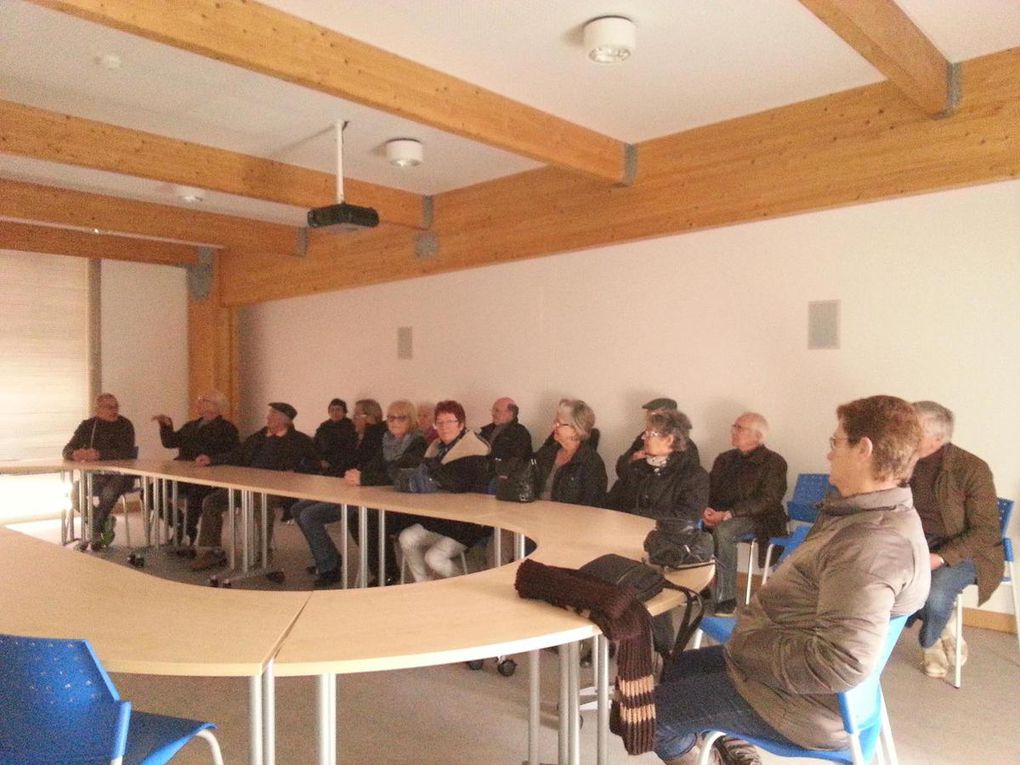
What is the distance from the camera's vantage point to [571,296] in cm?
576

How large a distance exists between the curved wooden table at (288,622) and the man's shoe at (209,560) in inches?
105

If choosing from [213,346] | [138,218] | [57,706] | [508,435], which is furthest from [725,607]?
[213,346]

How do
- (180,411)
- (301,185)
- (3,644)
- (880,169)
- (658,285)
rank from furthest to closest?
(180,411) < (301,185) < (658,285) < (880,169) < (3,644)

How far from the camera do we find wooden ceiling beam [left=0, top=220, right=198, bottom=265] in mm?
7488

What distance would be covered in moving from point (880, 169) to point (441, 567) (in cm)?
317

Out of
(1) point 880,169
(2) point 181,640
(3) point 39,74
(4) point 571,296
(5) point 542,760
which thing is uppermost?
(3) point 39,74

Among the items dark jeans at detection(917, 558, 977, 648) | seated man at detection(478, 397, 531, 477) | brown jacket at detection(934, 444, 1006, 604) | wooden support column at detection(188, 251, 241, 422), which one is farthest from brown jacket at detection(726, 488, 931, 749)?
wooden support column at detection(188, 251, 241, 422)

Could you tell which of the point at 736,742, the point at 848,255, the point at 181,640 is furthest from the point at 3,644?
the point at 848,255

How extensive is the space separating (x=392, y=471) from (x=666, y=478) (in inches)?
63.5

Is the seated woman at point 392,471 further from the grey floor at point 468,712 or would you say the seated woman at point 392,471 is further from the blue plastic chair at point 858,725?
the blue plastic chair at point 858,725

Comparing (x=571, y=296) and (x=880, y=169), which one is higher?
(x=880, y=169)

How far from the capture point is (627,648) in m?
1.84

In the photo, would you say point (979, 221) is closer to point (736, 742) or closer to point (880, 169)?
point (880, 169)

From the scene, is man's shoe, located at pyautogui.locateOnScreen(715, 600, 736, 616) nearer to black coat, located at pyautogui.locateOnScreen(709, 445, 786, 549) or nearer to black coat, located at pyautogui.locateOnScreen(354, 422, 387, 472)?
black coat, located at pyautogui.locateOnScreen(709, 445, 786, 549)
